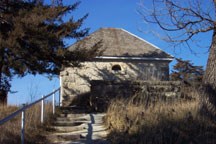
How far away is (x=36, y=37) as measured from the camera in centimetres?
1401

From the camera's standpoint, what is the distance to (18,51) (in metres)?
14.2

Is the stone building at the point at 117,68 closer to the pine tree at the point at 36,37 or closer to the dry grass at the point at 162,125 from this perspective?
the pine tree at the point at 36,37

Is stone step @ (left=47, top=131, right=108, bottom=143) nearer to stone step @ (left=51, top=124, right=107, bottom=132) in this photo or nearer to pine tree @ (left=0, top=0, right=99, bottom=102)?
stone step @ (left=51, top=124, right=107, bottom=132)

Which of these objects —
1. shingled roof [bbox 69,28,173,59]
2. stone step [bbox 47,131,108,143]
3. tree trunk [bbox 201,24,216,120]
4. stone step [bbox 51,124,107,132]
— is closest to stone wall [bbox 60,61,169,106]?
shingled roof [bbox 69,28,173,59]

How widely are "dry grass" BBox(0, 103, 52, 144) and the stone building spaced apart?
965 centimetres

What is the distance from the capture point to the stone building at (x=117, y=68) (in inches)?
852

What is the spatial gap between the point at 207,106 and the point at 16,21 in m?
7.57

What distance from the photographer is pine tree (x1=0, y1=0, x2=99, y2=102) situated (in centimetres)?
1381

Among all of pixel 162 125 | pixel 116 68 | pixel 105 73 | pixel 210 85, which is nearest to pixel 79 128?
pixel 162 125

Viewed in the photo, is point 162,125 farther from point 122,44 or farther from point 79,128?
point 122,44

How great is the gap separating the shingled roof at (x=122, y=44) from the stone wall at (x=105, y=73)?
1.64 feet

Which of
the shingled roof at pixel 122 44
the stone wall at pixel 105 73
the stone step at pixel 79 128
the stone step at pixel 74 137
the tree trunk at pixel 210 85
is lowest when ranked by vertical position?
the stone step at pixel 74 137

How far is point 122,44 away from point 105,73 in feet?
8.89

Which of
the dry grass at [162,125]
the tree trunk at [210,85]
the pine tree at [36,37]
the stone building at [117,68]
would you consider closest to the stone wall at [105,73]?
the stone building at [117,68]
